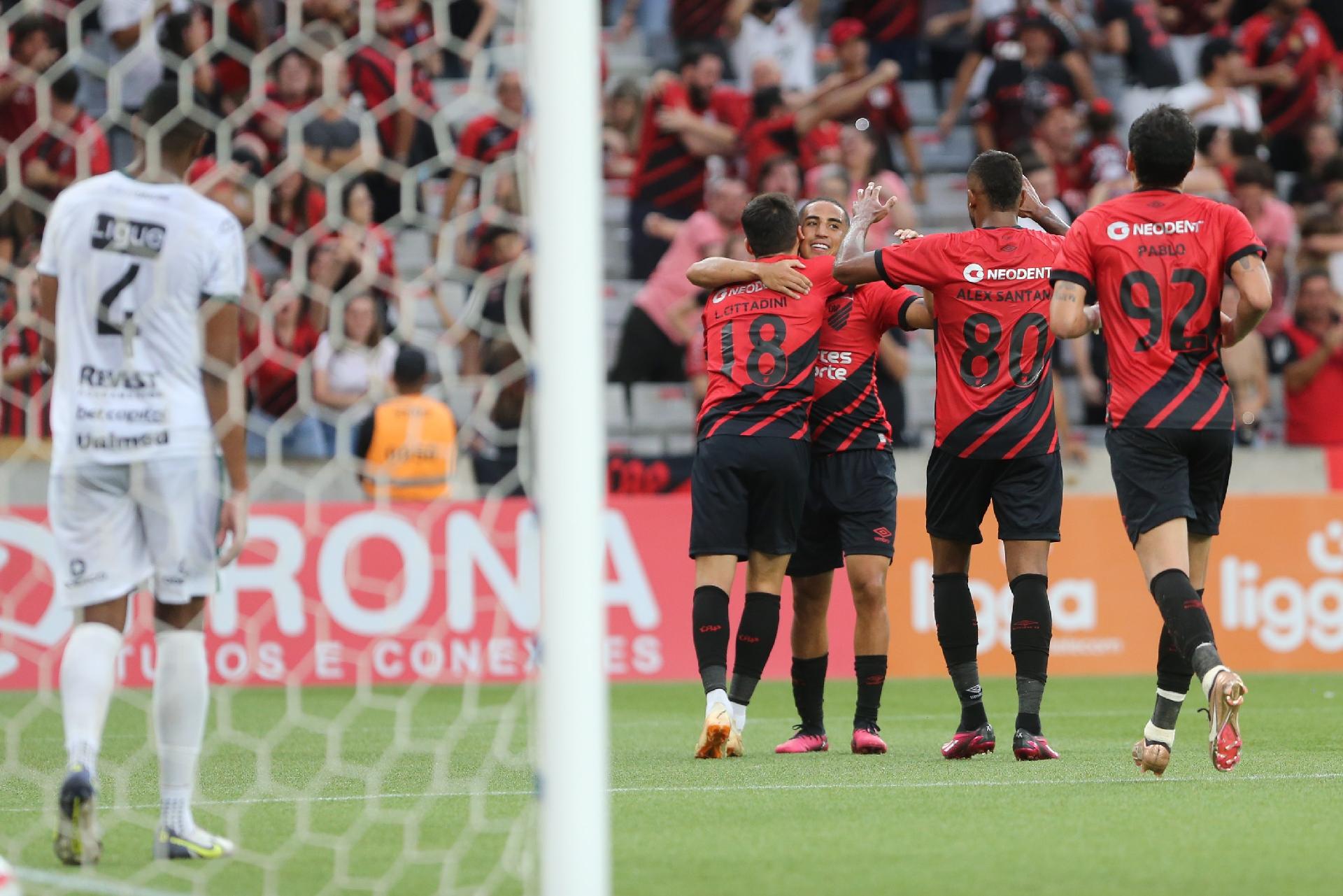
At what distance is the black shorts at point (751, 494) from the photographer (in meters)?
6.88

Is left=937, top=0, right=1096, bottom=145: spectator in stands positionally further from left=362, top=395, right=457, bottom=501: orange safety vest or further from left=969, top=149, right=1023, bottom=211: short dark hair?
left=969, top=149, right=1023, bottom=211: short dark hair

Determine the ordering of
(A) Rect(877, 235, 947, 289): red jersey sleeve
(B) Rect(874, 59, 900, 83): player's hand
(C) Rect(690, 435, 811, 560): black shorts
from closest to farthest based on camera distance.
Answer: (A) Rect(877, 235, 947, 289): red jersey sleeve, (C) Rect(690, 435, 811, 560): black shorts, (B) Rect(874, 59, 900, 83): player's hand

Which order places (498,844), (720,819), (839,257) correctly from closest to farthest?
(498,844)
(720,819)
(839,257)

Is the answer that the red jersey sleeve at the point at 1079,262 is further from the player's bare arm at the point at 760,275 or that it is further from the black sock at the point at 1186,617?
the player's bare arm at the point at 760,275

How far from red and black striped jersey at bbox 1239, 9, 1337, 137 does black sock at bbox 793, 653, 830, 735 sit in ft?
32.7

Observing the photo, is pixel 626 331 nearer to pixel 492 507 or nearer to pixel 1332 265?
pixel 492 507

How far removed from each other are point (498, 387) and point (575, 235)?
4104mm

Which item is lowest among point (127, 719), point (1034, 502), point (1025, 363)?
point (127, 719)

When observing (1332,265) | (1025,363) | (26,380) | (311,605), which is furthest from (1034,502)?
(1332,265)

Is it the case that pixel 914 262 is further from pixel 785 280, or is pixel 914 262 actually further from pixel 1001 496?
pixel 1001 496

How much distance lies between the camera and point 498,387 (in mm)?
7645

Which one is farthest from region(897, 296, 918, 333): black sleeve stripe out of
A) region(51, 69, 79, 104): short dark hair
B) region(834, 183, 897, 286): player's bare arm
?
region(51, 69, 79, 104): short dark hair

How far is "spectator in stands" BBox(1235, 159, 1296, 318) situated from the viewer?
13648 millimetres

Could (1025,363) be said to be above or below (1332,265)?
below
